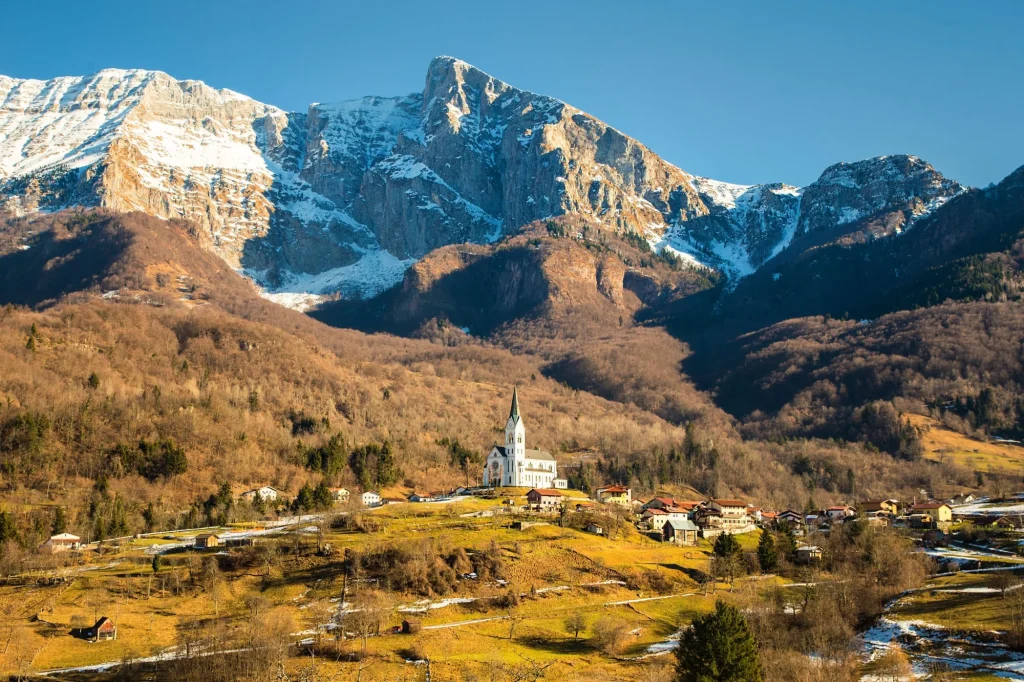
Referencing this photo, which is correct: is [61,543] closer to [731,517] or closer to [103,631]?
[103,631]

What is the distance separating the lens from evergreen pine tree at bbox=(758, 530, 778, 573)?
5069 inches

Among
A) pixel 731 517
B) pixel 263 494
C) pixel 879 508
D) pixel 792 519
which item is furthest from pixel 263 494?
pixel 879 508

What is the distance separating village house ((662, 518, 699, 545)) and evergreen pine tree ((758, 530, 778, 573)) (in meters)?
16.6

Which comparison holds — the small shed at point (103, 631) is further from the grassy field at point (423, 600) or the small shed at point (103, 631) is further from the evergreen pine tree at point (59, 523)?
the evergreen pine tree at point (59, 523)

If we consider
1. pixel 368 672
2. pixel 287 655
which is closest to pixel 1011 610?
pixel 368 672

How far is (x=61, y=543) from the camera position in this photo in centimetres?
12788

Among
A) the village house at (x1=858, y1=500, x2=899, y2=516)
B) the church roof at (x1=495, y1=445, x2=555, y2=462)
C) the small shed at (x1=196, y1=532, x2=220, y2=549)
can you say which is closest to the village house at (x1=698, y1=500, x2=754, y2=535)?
the village house at (x1=858, y1=500, x2=899, y2=516)

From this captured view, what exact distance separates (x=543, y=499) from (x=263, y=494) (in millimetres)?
46709

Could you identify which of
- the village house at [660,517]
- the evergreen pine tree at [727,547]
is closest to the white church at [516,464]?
the village house at [660,517]

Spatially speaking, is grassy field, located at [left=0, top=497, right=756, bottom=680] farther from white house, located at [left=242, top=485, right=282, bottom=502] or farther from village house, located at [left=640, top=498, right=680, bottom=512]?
village house, located at [left=640, top=498, right=680, bottom=512]

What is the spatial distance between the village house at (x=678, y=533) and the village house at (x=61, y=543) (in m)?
79.1

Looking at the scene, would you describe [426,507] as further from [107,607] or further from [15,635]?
[15,635]

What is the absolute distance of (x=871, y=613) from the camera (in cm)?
10706

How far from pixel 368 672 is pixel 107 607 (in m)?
34.3
